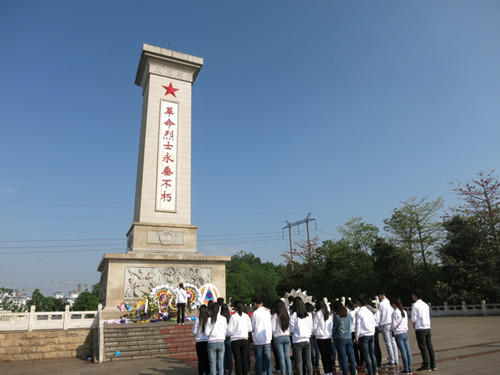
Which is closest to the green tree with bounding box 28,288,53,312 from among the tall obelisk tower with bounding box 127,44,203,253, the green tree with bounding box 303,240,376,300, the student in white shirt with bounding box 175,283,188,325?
the green tree with bounding box 303,240,376,300

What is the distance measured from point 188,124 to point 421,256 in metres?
16.7

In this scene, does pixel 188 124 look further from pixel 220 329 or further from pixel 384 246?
pixel 384 246

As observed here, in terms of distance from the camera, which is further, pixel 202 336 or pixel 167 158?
pixel 167 158

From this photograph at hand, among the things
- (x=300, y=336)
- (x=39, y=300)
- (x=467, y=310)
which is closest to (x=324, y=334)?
(x=300, y=336)

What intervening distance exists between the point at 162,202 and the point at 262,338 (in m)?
10.3

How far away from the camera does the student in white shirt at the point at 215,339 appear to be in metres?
4.80

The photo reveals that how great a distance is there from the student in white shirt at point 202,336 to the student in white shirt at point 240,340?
38 centimetres

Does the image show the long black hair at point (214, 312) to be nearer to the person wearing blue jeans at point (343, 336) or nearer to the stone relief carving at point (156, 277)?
the person wearing blue jeans at point (343, 336)

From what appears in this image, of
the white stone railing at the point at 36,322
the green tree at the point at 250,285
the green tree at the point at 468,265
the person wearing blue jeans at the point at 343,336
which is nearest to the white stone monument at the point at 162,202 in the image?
the white stone railing at the point at 36,322

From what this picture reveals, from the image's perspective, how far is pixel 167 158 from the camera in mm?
14625

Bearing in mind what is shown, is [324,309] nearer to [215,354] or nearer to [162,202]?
[215,354]

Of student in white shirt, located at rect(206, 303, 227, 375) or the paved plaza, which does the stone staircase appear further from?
student in white shirt, located at rect(206, 303, 227, 375)

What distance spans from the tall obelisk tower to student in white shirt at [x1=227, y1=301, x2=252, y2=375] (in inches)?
351

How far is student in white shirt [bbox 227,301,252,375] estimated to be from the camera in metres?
4.93
